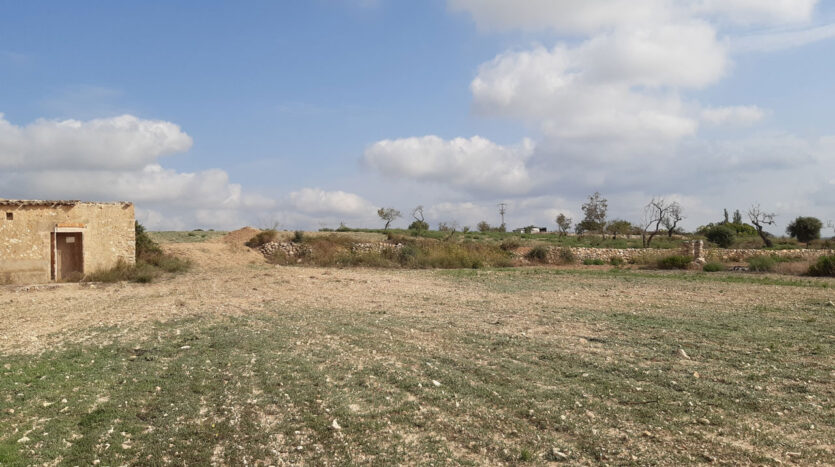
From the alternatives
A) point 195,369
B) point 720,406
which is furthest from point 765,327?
point 195,369

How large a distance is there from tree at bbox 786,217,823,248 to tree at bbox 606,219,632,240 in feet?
47.9

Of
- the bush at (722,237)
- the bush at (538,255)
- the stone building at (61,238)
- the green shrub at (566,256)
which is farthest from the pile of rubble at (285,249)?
the bush at (722,237)

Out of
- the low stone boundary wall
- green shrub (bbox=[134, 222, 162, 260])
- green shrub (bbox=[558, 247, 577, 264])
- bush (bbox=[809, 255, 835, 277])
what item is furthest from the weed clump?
bush (bbox=[809, 255, 835, 277])

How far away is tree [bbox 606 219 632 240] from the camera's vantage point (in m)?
59.1

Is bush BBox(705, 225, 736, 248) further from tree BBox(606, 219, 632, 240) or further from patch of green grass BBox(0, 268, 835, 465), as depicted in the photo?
patch of green grass BBox(0, 268, 835, 465)

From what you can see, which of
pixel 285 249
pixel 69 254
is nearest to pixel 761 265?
pixel 285 249

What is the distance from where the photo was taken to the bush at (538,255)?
3259 centimetres

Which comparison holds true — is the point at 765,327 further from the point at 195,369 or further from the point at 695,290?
→ the point at 195,369

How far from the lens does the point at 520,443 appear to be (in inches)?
198

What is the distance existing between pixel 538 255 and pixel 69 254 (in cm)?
2325

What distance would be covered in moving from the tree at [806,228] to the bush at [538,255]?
101 feet

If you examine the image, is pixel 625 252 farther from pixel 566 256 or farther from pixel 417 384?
pixel 417 384

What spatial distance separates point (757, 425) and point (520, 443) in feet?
7.81

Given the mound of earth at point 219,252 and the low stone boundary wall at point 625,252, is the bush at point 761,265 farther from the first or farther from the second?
the mound of earth at point 219,252
